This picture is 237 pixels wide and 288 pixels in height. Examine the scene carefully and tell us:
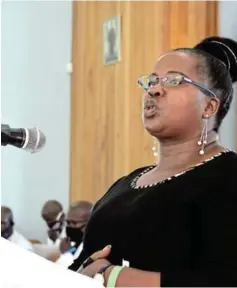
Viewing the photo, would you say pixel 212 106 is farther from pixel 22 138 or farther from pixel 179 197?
pixel 22 138

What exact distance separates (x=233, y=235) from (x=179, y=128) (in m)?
0.29

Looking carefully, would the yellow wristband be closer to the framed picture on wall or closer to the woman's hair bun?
the woman's hair bun

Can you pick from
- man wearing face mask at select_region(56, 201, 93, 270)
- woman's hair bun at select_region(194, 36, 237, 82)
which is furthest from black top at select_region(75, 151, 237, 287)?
man wearing face mask at select_region(56, 201, 93, 270)

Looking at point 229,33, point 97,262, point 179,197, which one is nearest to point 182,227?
point 179,197

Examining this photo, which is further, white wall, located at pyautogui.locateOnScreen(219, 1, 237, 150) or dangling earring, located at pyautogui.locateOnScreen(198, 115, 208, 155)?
white wall, located at pyautogui.locateOnScreen(219, 1, 237, 150)

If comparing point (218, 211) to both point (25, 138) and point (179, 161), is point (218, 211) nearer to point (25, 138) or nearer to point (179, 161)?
point (179, 161)

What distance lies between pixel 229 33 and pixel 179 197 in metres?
1.84

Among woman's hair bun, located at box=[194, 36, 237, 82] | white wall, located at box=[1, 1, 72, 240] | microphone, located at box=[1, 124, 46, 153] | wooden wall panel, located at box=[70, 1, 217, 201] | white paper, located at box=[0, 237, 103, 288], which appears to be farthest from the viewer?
white wall, located at box=[1, 1, 72, 240]

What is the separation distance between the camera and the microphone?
3.39ft

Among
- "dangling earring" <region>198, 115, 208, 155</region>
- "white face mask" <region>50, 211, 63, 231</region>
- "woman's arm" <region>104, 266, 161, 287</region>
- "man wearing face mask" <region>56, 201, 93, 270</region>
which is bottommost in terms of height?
"white face mask" <region>50, 211, 63, 231</region>

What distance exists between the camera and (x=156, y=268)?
1.25 meters

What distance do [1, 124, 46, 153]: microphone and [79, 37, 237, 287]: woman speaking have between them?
29cm

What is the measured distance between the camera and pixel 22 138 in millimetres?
1047

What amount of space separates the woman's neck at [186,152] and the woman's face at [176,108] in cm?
2
